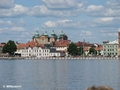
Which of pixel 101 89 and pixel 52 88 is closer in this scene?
pixel 101 89

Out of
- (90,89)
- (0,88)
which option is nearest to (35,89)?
(0,88)

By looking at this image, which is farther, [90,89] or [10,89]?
[10,89]

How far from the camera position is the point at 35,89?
33.3 meters

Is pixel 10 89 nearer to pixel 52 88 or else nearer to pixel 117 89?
pixel 52 88

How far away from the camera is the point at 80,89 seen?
32.9 meters

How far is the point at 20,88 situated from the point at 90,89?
29.7 meters

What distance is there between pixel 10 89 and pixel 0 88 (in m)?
1.30

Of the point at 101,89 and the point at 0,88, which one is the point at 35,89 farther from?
the point at 101,89

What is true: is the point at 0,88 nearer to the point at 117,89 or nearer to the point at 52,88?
the point at 52,88

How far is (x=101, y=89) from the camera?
488cm

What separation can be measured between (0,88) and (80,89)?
6.64m

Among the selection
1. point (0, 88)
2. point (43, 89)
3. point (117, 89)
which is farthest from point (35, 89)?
point (117, 89)

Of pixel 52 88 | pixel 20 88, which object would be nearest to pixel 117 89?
pixel 52 88

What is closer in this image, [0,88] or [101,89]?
[101,89]
